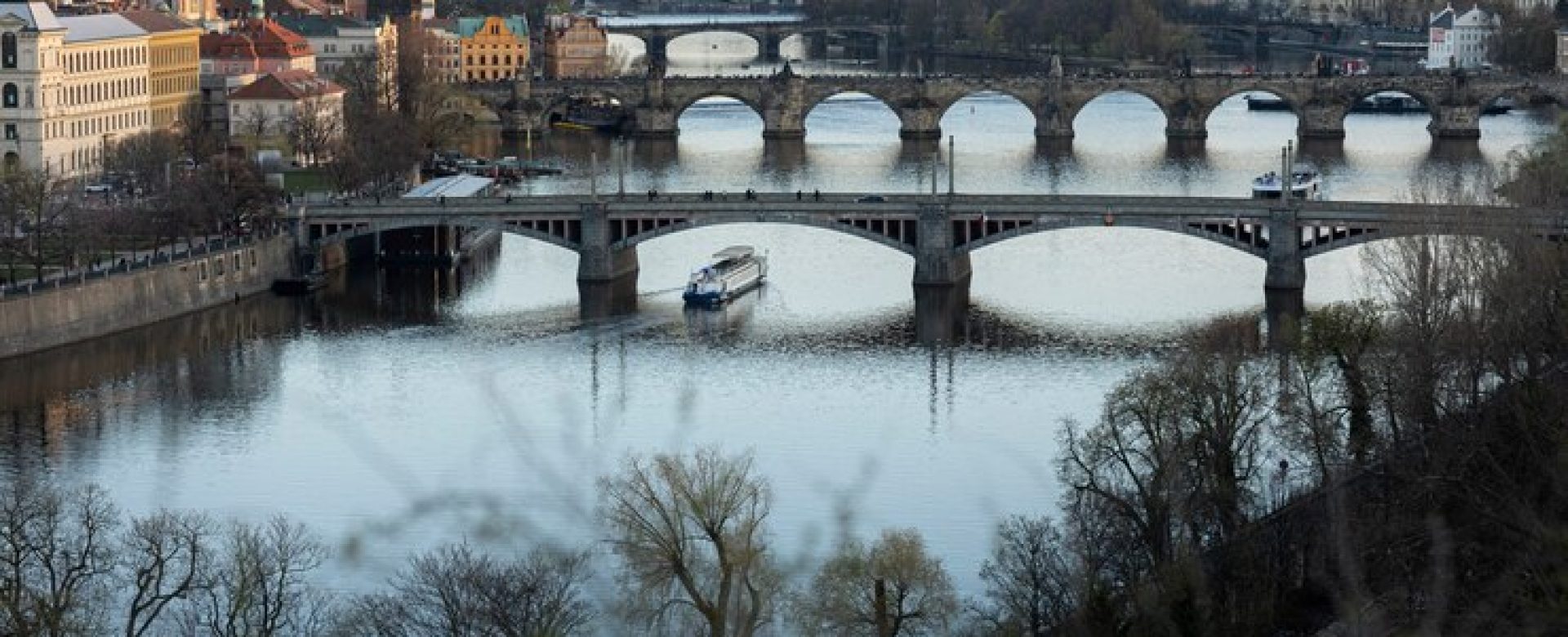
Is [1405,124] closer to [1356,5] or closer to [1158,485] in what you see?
[1356,5]

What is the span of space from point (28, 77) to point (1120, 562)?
87.7 ft

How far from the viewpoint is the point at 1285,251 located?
3578 centimetres

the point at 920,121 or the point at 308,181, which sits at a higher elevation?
the point at 308,181

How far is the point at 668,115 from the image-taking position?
204 feet

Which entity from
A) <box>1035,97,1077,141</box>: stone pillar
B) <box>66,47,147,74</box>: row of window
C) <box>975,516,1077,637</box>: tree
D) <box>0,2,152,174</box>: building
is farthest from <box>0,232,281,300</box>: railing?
<box>1035,97,1077,141</box>: stone pillar

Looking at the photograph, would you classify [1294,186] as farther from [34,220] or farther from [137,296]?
[137,296]

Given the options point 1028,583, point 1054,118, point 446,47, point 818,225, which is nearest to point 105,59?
point 818,225

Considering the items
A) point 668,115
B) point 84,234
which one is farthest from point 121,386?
point 668,115

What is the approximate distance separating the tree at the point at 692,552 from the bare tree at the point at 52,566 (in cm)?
288

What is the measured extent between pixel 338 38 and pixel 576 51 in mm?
11879

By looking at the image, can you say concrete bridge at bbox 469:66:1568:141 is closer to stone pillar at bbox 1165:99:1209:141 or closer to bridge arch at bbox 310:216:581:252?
stone pillar at bbox 1165:99:1209:141

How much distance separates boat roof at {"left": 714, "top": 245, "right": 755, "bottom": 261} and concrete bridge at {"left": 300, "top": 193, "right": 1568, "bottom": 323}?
1.35 ft

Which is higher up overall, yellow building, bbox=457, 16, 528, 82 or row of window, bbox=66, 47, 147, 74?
row of window, bbox=66, 47, 147, 74

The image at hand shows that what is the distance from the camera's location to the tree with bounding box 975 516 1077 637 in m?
18.1
